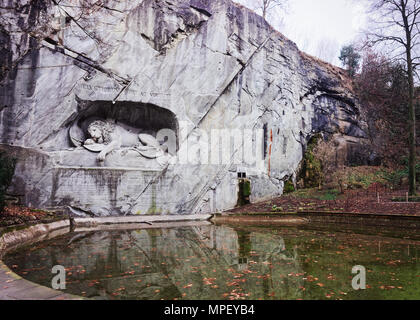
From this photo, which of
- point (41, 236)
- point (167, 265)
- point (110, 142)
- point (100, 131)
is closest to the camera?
point (167, 265)

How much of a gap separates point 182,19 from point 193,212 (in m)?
8.28

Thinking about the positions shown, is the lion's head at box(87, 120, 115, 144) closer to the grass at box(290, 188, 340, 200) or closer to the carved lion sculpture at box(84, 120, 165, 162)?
the carved lion sculpture at box(84, 120, 165, 162)

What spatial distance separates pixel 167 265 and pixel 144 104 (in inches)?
335

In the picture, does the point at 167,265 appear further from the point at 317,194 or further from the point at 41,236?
the point at 317,194

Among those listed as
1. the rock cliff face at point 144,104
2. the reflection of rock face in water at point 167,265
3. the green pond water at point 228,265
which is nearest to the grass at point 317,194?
the rock cliff face at point 144,104

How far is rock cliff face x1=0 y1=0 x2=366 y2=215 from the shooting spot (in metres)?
9.75

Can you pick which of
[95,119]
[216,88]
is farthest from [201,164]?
[95,119]

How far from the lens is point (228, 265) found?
4.39m

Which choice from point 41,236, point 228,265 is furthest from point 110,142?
point 228,265

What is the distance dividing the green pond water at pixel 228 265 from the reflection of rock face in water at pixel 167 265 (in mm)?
12

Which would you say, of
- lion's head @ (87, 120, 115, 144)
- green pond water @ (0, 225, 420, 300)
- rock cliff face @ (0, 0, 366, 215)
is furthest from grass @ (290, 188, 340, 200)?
lion's head @ (87, 120, 115, 144)

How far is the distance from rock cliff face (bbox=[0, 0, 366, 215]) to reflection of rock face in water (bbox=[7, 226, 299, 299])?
3.96m
